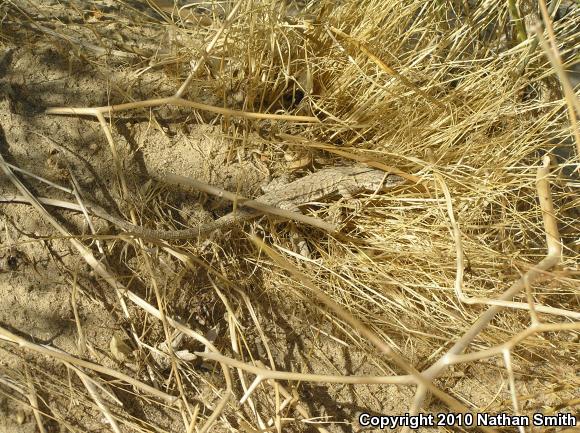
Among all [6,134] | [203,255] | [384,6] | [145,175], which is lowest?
[203,255]

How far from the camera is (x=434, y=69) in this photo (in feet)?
9.52

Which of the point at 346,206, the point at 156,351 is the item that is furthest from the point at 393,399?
the point at 156,351

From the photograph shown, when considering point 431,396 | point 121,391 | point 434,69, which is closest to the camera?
point 121,391

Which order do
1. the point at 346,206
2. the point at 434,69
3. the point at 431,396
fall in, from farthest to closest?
the point at 434,69 → the point at 346,206 → the point at 431,396

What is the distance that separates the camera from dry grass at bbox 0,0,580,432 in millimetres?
2357

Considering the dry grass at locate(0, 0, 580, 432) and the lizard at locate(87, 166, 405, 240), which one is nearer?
the dry grass at locate(0, 0, 580, 432)

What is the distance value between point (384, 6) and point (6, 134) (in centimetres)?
188

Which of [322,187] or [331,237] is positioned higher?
[322,187]

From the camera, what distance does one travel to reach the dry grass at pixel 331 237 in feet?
7.73

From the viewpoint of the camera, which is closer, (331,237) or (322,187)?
(331,237)

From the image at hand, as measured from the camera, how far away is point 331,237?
2.65m

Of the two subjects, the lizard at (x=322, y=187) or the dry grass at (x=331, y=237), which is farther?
the lizard at (x=322, y=187)

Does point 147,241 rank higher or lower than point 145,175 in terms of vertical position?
lower

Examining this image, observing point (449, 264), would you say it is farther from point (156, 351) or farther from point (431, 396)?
point (156, 351)
